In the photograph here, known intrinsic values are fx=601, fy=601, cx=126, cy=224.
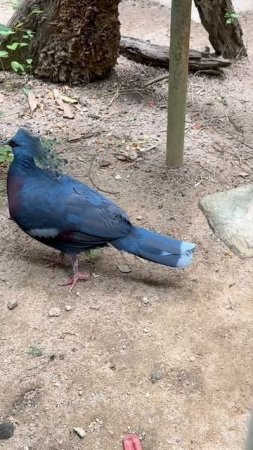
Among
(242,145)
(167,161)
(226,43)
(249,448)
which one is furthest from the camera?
(226,43)

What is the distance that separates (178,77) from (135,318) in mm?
1463

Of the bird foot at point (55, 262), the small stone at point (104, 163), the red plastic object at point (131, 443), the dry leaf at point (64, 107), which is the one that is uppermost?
the dry leaf at point (64, 107)

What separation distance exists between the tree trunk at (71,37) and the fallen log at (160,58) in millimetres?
352

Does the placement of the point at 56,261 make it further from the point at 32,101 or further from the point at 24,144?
the point at 32,101

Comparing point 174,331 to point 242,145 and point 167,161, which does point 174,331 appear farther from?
point 242,145

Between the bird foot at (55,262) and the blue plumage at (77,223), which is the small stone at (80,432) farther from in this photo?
the bird foot at (55,262)

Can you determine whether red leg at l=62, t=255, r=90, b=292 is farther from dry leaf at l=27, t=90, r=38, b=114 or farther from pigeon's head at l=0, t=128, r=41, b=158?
dry leaf at l=27, t=90, r=38, b=114

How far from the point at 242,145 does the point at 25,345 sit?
206 cm

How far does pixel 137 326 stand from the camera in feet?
8.32

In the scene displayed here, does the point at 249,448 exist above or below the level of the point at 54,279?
above

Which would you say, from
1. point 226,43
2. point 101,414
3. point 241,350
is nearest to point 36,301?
point 101,414

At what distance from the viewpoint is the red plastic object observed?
2.03 metres

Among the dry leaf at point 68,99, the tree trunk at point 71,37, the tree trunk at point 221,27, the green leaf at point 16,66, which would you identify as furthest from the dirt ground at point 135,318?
→ the tree trunk at point 221,27

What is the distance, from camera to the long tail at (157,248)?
267 cm
